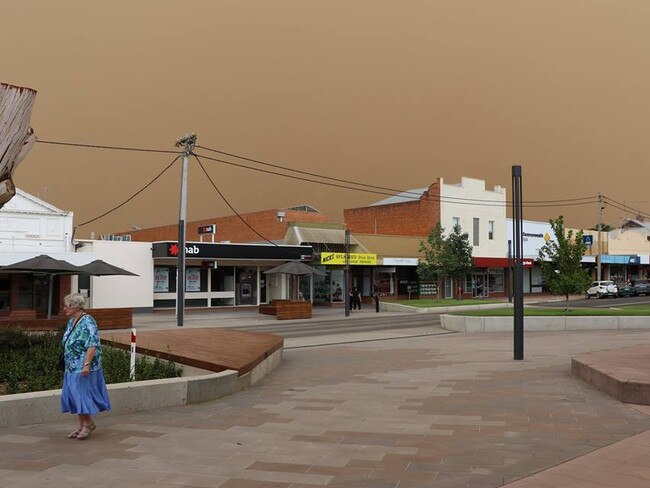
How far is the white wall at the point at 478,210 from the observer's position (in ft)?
168

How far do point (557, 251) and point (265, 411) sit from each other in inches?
836

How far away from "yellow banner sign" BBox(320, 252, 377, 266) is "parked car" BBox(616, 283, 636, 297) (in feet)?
72.7

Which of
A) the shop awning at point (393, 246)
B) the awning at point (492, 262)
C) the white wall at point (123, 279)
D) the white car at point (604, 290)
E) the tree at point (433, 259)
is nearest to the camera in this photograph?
the white wall at point (123, 279)

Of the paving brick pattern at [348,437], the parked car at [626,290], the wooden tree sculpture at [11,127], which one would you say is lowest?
the paving brick pattern at [348,437]

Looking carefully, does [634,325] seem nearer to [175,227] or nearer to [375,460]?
[375,460]

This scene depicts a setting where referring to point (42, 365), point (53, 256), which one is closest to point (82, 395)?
point (42, 365)

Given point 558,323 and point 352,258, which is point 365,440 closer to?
point 558,323

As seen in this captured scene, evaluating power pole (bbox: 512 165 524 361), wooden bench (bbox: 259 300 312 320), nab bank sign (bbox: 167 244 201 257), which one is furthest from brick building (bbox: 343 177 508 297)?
power pole (bbox: 512 165 524 361)

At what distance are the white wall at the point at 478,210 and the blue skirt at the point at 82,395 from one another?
45472mm

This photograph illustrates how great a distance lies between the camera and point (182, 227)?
27031 mm

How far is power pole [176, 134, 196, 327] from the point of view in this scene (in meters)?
26.5

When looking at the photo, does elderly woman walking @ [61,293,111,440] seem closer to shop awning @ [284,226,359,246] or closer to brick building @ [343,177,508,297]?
shop awning @ [284,226,359,246]

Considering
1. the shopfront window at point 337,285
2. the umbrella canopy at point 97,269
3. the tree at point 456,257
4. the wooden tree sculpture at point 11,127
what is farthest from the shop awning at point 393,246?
the wooden tree sculpture at point 11,127

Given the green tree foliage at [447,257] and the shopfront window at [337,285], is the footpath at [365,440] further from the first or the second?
the shopfront window at [337,285]
